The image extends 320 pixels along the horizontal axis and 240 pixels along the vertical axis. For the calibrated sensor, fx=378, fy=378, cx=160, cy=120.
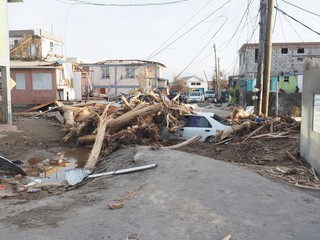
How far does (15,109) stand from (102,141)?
1945cm

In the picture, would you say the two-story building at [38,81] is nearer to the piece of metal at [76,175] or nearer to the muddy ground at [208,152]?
the muddy ground at [208,152]

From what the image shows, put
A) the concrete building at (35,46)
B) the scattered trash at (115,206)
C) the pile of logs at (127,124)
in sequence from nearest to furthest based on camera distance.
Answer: the scattered trash at (115,206), the pile of logs at (127,124), the concrete building at (35,46)

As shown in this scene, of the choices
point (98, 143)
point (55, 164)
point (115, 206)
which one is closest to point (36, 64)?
point (98, 143)

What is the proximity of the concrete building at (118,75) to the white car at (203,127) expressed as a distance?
32659mm

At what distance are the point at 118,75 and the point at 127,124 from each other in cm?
3572

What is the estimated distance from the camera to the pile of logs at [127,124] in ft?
46.9

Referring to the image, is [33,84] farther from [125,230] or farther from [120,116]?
[125,230]

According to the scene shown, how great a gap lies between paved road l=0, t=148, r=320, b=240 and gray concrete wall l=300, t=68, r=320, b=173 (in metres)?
2.44

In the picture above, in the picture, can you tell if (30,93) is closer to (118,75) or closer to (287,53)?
(118,75)

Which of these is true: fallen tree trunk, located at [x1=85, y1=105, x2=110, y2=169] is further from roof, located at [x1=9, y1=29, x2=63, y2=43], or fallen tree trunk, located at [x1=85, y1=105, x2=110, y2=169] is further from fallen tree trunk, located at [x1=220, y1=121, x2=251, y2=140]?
roof, located at [x1=9, y1=29, x2=63, y2=43]

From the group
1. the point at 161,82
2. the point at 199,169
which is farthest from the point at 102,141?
the point at 161,82

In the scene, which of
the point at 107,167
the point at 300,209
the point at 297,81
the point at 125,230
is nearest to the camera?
the point at 125,230

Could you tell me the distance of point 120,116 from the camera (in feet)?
51.7

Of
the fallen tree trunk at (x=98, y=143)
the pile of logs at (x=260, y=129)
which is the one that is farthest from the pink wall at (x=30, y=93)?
the pile of logs at (x=260, y=129)
